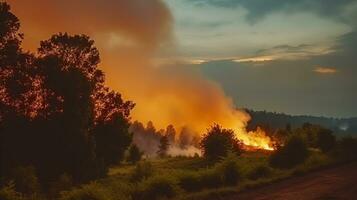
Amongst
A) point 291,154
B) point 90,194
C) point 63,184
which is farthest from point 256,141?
point 90,194

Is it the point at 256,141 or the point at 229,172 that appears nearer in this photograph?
the point at 229,172

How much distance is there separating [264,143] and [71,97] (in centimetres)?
6729

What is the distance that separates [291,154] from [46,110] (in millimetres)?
24068

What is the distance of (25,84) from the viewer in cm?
4675

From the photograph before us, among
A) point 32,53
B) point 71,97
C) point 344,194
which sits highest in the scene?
point 32,53

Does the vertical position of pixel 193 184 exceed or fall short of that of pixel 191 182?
it falls short

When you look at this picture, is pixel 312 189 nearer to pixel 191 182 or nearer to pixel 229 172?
pixel 229 172

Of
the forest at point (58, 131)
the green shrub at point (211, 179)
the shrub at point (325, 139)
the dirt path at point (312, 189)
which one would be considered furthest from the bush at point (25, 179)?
the shrub at point (325, 139)

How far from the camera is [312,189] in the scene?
22.6 meters

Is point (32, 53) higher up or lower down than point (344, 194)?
higher up

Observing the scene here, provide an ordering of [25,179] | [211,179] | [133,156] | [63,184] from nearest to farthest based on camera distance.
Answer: [211,179], [25,179], [63,184], [133,156]

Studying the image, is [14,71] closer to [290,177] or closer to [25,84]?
[25,84]

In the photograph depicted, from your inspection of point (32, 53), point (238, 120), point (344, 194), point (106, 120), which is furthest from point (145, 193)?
point (238, 120)

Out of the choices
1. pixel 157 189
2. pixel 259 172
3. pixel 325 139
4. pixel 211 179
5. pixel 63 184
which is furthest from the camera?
pixel 325 139
